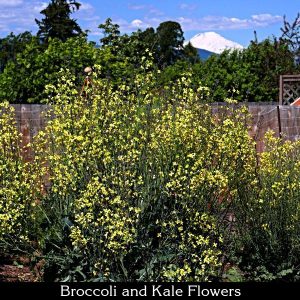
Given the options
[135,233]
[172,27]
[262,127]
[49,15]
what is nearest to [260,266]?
[135,233]

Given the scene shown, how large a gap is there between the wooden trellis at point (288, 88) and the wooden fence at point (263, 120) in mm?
3594

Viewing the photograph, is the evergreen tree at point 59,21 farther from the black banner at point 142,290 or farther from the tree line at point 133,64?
the black banner at point 142,290

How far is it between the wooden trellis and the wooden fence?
359 centimetres

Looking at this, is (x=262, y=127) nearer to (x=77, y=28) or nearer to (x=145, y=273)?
(x=145, y=273)

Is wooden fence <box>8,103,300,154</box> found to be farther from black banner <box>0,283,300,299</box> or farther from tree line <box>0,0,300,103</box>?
black banner <box>0,283,300,299</box>

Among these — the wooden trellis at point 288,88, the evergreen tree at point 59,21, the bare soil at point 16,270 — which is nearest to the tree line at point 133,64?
the wooden trellis at point 288,88

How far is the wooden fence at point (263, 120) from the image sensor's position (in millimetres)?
9367

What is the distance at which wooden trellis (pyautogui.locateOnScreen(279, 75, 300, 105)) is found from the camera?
43.4 ft

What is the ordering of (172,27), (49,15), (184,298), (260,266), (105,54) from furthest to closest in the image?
(172,27) < (49,15) < (105,54) < (260,266) < (184,298)

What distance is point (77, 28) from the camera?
158 feet

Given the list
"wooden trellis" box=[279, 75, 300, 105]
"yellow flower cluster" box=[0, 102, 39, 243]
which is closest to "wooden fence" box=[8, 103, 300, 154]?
"yellow flower cluster" box=[0, 102, 39, 243]

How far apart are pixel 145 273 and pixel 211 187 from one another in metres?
0.88

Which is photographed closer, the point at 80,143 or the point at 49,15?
the point at 80,143

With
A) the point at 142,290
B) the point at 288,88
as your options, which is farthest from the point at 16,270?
the point at 288,88
